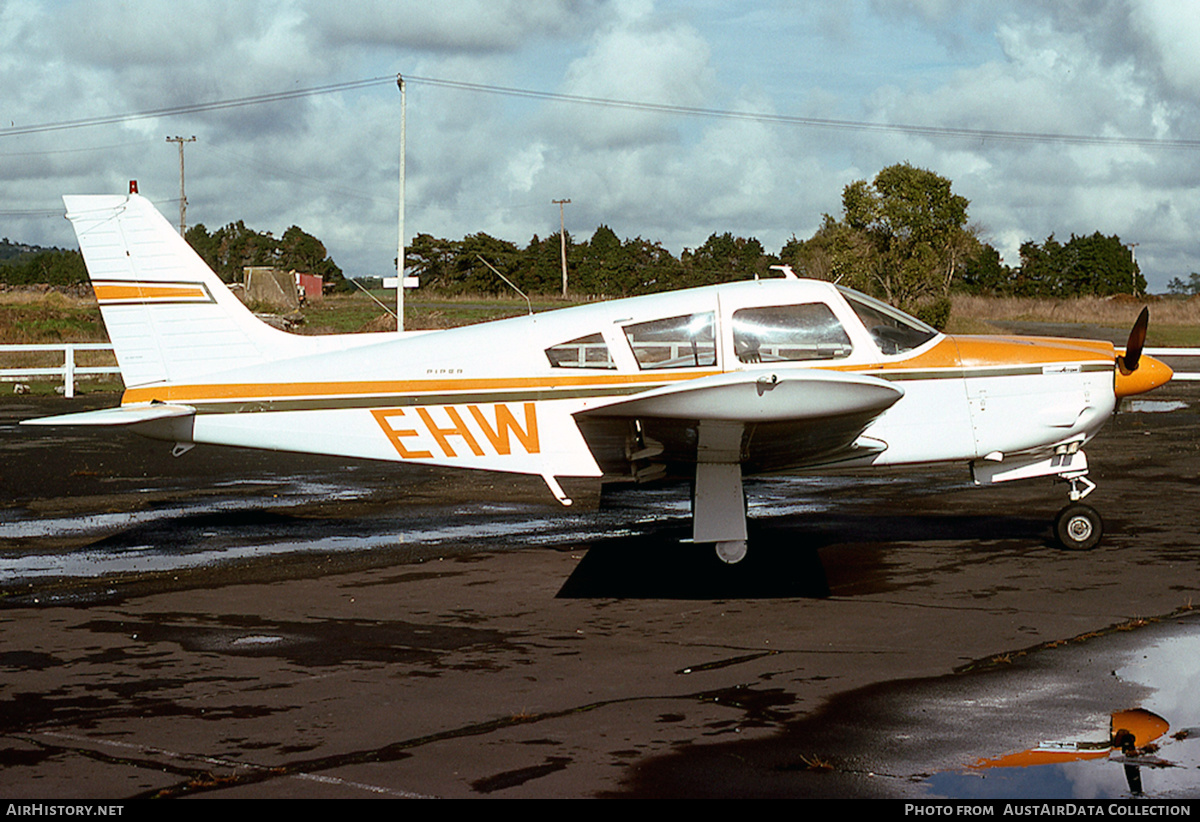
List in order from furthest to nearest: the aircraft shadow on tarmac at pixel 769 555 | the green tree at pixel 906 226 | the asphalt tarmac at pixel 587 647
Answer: the green tree at pixel 906 226
the aircraft shadow on tarmac at pixel 769 555
the asphalt tarmac at pixel 587 647

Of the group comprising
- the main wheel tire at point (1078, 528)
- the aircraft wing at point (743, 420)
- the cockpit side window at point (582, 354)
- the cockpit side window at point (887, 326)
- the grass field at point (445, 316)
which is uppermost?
the grass field at point (445, 316)

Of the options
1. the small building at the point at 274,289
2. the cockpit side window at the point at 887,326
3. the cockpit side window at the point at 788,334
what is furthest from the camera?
the small building at the point at 274,289

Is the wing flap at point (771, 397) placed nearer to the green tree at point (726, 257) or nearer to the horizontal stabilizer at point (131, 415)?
the horizontal stabilizer at point (131, 415)

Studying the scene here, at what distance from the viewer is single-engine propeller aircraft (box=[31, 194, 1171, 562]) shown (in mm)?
9445

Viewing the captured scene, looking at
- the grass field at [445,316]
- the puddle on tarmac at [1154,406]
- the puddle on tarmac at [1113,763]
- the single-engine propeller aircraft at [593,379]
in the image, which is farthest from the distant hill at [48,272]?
the puddle on tarmac at [1113,763]

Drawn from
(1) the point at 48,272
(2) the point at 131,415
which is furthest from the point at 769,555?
(1) the point at 48,272

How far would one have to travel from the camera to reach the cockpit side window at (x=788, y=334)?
9414 mm

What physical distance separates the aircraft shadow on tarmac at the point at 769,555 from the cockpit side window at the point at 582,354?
159 centimetres

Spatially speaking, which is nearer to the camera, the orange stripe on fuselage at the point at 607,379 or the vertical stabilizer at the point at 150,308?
the orange stripe on fuselage at the point at 607,379

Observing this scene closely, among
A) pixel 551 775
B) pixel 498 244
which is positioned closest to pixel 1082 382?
pixel 551 775

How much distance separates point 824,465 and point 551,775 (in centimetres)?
557

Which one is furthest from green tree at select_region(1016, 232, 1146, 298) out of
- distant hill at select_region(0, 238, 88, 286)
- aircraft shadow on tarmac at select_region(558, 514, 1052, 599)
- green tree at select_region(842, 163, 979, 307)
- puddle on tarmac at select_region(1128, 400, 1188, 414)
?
aircraft shadow on tarmac at select_region(558, 514, 1052, 599)

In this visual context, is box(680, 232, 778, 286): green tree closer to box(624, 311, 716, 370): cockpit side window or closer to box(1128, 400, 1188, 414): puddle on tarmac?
box(1128, 400, 1188, 414): puddle on tarmac

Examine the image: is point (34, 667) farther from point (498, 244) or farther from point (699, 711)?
point (498, 244)
